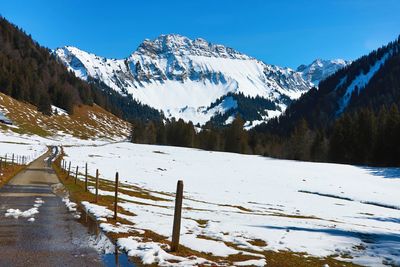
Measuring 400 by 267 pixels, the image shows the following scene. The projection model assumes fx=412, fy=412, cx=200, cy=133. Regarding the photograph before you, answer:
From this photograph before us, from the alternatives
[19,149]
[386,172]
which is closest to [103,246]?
[386,172]

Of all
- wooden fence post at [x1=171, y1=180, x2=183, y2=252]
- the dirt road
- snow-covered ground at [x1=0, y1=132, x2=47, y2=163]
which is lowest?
the dirt road

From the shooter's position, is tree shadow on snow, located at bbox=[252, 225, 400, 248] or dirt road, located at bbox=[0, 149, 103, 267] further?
tree shadow on snow, located at bbox=[252, 225, 400, 248]

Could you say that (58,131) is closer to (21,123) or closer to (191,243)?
(21,123)

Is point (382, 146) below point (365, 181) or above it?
above

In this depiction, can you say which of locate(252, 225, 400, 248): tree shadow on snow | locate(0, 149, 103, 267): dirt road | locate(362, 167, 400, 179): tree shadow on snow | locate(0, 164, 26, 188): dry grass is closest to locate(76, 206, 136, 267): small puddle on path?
locate(0, 149, 103, 267): dirt road

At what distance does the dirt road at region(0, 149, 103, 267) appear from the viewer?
419 inches

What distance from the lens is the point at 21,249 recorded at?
11.6 meters

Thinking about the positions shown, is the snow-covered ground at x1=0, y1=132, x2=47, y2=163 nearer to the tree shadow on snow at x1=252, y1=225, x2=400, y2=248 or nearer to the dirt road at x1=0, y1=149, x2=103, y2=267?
the dirt road at x1=0, y1=149, x2=103, y2=267

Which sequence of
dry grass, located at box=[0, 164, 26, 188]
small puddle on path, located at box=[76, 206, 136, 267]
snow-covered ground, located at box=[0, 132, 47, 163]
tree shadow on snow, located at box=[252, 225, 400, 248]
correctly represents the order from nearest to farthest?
small puddle on path, located at box=[76, 206, 136, 267] → tree shadow on snow, located at box=[252, 225, 400, 248] → dry grass, located at box=[0, 164, 26, 188] → snow-covered ground, located at box=[0, 132, 47, 163]

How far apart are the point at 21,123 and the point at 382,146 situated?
452 feet

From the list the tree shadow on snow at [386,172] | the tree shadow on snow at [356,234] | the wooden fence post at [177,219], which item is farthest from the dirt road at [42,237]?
the tree shadow on snow at [386,172]

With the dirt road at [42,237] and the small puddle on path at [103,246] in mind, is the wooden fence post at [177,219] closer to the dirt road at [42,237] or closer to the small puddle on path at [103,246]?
the small puddle on path at [103,246]

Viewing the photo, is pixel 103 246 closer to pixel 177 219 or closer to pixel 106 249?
pixel 106 249

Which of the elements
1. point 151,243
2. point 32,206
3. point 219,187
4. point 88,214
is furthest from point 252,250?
point 219,187
